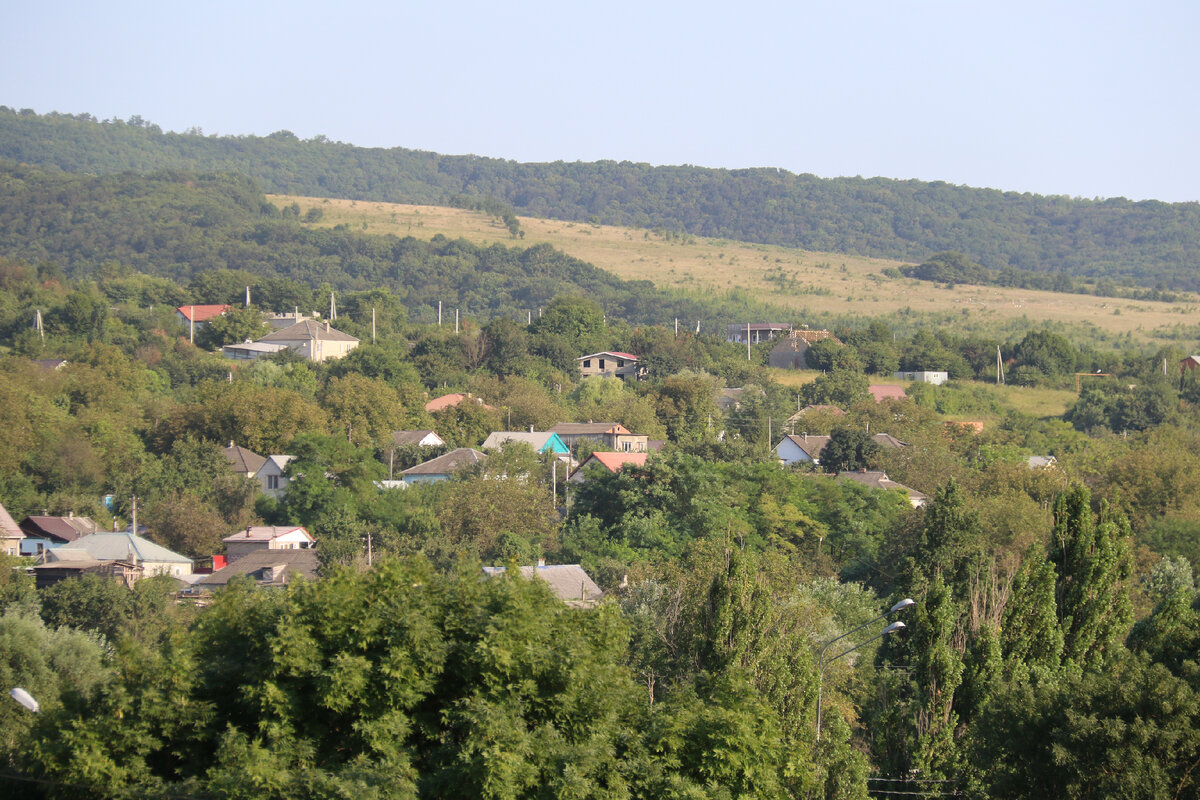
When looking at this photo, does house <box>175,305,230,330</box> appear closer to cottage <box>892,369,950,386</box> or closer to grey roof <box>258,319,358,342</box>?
grey roof <box>258,319,358,342</box>

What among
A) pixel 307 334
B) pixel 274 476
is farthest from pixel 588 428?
pixel 307 334

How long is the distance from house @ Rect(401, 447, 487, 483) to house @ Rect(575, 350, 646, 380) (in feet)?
77.6

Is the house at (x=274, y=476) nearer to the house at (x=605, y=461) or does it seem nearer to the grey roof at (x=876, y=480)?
the house at (x=605, y=461)

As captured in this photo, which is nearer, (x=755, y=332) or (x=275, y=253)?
(x=755, y=332)

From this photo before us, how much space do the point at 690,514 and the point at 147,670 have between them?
1315 inches

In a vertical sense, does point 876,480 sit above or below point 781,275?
below

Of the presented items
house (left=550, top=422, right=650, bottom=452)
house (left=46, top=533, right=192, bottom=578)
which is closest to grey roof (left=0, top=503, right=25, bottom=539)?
house (left=46, top=533, right=192, bottom=578)

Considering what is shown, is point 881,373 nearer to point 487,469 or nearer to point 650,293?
point 487,469

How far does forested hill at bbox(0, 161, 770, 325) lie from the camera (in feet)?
453

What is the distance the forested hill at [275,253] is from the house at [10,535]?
81.2 metres

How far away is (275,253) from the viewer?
478 feet

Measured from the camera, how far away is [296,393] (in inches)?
2488

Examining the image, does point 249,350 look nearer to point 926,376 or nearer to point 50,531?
point 50,531

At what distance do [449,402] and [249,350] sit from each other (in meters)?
15.1
